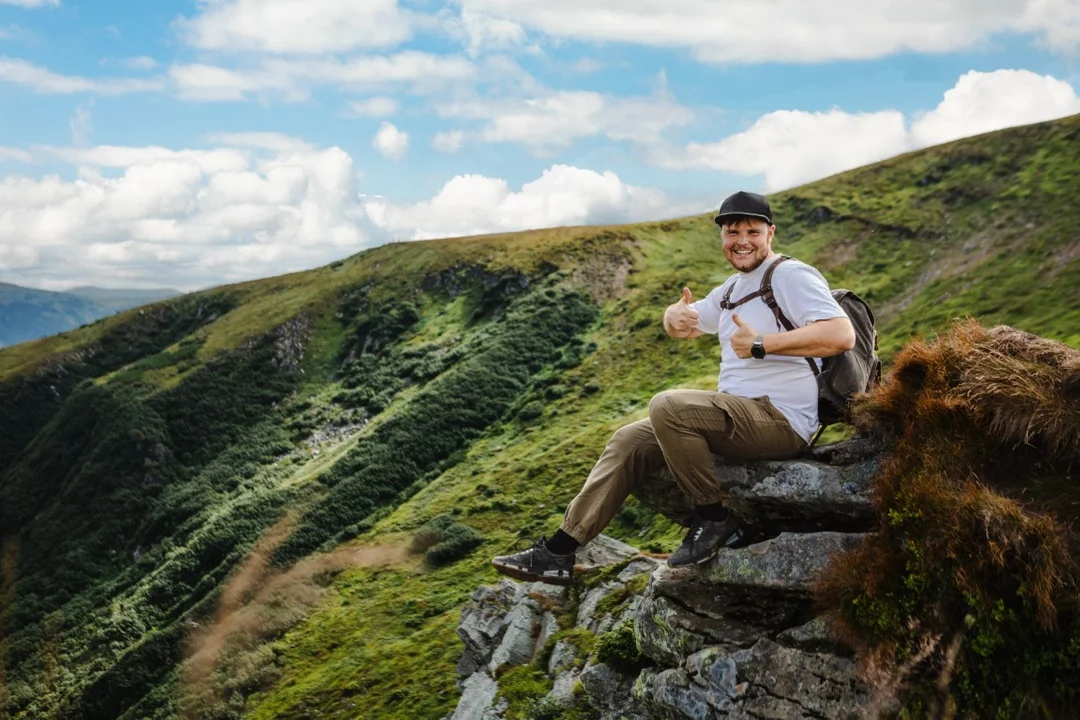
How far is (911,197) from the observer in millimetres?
100688

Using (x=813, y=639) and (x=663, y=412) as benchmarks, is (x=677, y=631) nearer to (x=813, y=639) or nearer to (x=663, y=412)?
(x=813, y=639)

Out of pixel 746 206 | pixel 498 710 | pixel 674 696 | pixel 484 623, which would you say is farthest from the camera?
pixel 484 623

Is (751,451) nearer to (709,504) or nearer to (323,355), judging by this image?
(709,504)

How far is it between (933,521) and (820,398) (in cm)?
262

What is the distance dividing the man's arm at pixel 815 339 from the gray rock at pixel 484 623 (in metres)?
14.5

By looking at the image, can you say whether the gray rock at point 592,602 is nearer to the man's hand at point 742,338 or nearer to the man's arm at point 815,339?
the man's hand at point 742,338

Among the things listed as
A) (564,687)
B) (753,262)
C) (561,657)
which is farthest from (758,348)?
(561,657)

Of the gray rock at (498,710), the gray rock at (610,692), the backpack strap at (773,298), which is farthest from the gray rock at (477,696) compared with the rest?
the backpack strap at (773,298)

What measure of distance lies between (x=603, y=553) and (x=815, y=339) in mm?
14141

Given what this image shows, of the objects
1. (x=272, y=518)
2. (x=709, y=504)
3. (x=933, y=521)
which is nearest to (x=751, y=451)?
(x=709, y=504)

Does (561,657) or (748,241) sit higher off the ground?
(748,241)

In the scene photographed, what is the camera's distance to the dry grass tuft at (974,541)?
25.1 ft

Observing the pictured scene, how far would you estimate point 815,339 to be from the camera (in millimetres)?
9172

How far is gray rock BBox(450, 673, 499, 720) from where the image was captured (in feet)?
60.2
